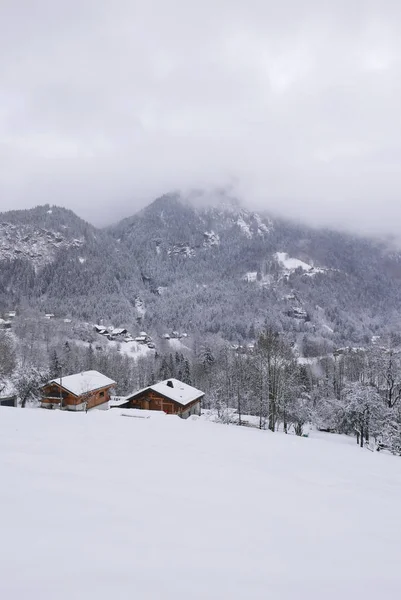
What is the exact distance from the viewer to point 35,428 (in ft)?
39.7

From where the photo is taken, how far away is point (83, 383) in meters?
45.4

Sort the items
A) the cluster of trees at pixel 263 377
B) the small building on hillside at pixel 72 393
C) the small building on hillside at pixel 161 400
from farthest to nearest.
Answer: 1. the small building on hillside at pixel 161 400
2. the small building on hillside at pixel 72 393
3. the cluster of trees at pixel 263 377

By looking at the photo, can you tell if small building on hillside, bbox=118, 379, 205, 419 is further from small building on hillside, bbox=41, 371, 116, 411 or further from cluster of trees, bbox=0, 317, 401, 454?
cluster of trees, bbox=0, 317, 401, 454

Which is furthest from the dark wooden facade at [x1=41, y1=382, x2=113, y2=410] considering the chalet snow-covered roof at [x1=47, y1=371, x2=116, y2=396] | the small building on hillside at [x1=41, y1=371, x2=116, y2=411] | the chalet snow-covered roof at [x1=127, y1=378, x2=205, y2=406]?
the chalet snow-covered roof at [x1=127, y1=378, x2=205, y2=406]

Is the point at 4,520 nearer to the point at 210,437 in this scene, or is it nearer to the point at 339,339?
the point at 210,437

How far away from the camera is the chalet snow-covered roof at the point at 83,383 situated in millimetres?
43709

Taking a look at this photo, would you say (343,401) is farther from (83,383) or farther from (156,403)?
(83,383)

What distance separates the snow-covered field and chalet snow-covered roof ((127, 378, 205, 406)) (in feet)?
118

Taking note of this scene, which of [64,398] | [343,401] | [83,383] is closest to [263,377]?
[343,401]

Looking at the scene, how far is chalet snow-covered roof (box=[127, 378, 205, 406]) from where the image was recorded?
4591cm

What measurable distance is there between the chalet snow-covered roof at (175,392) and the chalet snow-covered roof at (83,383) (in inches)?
180

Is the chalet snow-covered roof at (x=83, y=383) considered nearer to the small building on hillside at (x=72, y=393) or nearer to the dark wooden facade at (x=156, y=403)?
the small building on hillside at (x=72, y=393)

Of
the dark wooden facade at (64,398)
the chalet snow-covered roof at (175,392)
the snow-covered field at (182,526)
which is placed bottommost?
the dark wooden facade at (64,398)

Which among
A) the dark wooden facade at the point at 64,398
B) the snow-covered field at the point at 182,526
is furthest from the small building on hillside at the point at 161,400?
the snow-covered field at the point at 182,526
